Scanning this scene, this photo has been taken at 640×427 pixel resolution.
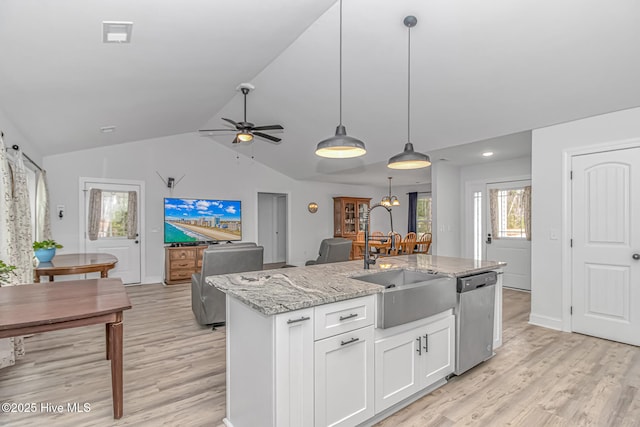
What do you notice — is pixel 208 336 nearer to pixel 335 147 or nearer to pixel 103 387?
pixel 103 387

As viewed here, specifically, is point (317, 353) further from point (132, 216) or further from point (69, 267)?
point (132, 216)

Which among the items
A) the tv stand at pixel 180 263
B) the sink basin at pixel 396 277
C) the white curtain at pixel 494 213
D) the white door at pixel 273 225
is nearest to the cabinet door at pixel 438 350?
the sink basin at pixel 396 277

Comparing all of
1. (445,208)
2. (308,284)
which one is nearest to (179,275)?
(308,284)

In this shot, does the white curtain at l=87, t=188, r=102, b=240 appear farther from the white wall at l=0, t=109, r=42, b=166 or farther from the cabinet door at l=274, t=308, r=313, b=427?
the cabinet door at l=274, t=308, r=313, b=427

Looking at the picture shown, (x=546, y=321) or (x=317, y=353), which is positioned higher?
(x=317, y=353)

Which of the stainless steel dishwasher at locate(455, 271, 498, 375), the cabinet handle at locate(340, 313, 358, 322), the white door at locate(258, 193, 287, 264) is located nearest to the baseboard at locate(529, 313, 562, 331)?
the stainless steel dishwasher at locate(455, 271, 498, 375)

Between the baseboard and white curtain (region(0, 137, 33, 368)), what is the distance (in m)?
5.28

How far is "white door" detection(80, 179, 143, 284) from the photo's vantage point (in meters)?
6.01

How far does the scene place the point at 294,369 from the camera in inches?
63.6

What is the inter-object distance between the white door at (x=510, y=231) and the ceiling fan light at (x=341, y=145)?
453 centimetres

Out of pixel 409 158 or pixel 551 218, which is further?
pixel 551 218

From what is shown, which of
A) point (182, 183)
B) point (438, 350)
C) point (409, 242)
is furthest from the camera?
point (409, 242)

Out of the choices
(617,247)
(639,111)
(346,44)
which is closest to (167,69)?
(346,44)

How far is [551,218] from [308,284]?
337 cm
